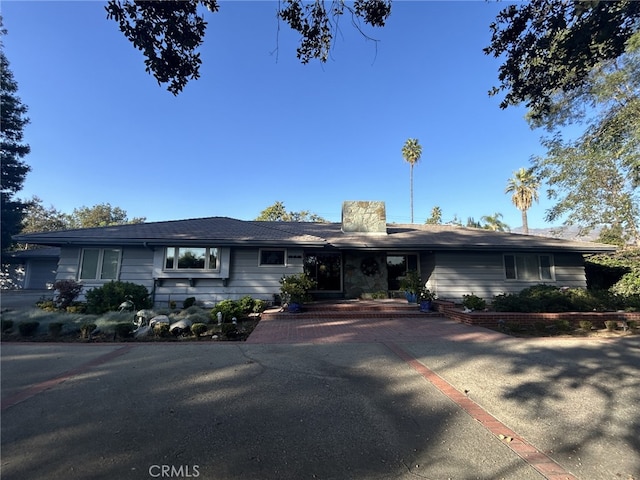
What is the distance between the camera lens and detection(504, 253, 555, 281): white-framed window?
1301 cm

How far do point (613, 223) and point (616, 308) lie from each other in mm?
6742

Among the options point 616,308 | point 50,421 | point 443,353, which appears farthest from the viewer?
point 616,308

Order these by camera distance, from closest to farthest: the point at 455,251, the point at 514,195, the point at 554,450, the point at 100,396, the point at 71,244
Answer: the point at 554,450 → the point at 100,396 → the point at 71,244 → the point at 455,251 → the point at 514,195

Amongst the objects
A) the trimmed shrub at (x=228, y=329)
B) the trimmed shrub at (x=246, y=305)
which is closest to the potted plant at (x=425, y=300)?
the trimmed shrub at (x=246, y=305)

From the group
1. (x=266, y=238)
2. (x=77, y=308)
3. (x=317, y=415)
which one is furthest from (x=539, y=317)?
(x=77, y=308)

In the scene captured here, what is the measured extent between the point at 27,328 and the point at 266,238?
6.84 meters

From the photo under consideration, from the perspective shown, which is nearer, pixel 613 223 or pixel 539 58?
pixel 539 58

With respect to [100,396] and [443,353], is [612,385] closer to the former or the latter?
[443,353]

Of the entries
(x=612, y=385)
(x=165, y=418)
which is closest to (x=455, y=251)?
(x=612, y=385)

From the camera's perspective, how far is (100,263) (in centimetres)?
1126

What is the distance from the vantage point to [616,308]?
9.70m

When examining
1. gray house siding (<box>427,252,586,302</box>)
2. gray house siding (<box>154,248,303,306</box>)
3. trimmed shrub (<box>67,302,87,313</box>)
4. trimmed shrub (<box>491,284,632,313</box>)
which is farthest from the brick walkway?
trimmed shrub (<box>67,302,87,313</box>)

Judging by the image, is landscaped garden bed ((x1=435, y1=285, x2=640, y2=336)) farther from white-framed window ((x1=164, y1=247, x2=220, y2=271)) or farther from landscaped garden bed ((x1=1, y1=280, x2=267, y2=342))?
white-framed window ((x1=164, y1=247, x2=220, y2=271))

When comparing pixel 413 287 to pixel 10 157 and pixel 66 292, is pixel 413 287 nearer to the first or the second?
pixel 66 292
